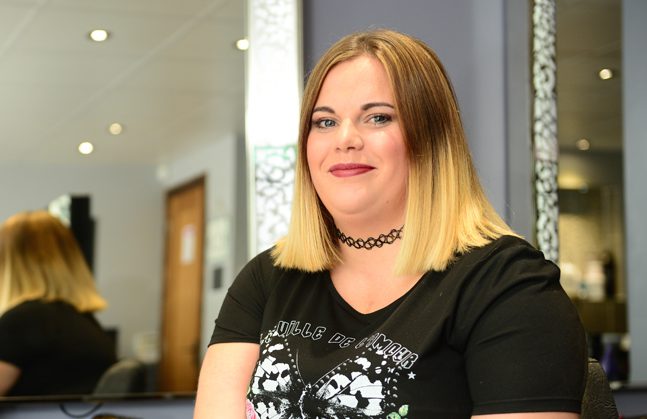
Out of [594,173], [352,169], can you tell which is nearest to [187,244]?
[352,169]

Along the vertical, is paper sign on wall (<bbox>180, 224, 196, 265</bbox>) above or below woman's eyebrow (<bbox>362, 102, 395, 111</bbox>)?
below

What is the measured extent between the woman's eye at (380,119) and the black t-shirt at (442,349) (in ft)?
0.88

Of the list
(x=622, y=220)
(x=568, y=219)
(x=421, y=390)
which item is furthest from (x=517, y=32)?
(x=421, y=390)

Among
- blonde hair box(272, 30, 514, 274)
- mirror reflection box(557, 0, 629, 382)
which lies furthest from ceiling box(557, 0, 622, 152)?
blonde hair box(272, 30, 514, 274)

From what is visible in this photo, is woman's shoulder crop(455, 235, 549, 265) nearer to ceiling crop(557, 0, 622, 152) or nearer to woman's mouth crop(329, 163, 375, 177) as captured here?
woman's mouth crop(329, 163, 375, 177)

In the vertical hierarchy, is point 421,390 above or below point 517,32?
below

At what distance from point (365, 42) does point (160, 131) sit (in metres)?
0.99

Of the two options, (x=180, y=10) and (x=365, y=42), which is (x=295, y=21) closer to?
(x=180, y=10)

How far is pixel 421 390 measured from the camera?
4.45 feet

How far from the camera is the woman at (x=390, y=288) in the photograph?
1309 mm

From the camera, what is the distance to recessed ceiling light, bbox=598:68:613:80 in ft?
9.29

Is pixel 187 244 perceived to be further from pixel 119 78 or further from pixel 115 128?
pixel 119 78

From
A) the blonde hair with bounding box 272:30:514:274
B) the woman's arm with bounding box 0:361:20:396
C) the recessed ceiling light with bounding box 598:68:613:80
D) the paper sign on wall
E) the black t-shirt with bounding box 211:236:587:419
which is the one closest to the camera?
the black t-shirt with bounding box 211:236:587:419

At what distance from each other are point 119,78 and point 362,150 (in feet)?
3.49
